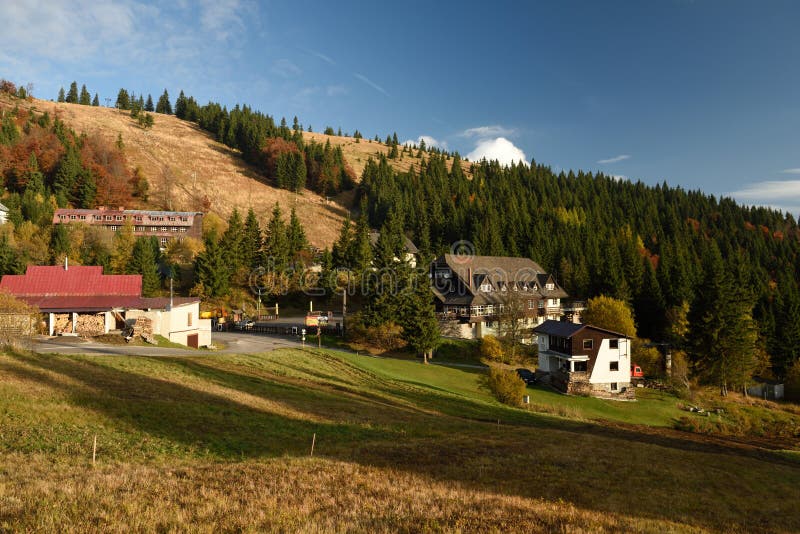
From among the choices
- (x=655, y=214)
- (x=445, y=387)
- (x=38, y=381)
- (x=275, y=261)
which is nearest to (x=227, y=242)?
(x=275, y=261)

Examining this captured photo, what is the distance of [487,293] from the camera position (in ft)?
257

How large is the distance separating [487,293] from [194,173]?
110178 mm

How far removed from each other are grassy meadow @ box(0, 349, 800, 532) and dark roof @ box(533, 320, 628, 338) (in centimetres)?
2315

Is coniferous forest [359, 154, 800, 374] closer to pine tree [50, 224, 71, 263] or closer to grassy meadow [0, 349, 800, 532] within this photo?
grassy meadow [0, 349, 800, 532]

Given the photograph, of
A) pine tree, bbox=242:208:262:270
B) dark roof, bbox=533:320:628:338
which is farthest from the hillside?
dark roof, bbox=533:320:628:338

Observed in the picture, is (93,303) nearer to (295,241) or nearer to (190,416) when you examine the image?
(190,416)

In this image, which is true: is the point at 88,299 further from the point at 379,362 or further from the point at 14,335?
the point at 379,362

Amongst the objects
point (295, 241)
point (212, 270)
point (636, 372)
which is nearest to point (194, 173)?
point (295, 241)

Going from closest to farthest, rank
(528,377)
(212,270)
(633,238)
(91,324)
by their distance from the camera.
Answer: (91,324)
(528,377)
(212,270)
(633,238)

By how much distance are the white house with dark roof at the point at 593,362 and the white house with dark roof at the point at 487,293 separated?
1312 centimetres

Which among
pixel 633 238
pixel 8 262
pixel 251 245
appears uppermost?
pixel 633 238

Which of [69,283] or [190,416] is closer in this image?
[190,416]

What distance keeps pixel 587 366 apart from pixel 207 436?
49648 millimetres

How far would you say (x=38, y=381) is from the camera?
23844 millimetres
